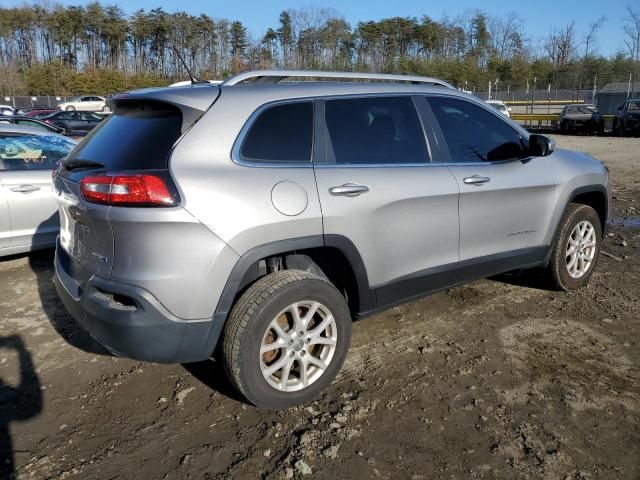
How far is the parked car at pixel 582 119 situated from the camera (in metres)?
27.1

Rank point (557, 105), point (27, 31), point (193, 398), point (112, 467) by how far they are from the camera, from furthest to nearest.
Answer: point (27, 31) → point (557, 105) → point (193, 398) → point (112, 467)

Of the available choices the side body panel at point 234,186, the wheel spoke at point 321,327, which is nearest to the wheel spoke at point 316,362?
the wheel spoke at point 321,327

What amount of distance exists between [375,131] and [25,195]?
3850 mm

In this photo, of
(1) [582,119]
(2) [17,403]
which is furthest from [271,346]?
(1) [582,119]

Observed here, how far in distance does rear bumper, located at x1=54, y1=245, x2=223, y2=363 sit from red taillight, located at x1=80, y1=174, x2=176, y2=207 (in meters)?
0.41

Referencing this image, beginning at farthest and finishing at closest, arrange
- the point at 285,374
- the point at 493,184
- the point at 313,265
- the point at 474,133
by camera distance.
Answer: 1. the point at 474,133
2. the point at 493,184
3. the point at 313,265
4. the point at 285,374

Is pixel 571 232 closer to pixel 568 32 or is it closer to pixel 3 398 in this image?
pixel 3 398

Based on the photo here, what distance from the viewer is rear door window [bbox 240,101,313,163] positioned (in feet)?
9.45

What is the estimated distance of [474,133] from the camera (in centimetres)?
394

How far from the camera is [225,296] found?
108 inches

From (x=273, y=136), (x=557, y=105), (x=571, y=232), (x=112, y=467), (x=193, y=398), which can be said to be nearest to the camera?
(x=112, y=467)

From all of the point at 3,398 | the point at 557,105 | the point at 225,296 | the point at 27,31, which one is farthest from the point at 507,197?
the point at 27,31

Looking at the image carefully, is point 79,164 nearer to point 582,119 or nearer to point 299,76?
point 299,76

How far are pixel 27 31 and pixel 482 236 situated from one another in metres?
99.4
